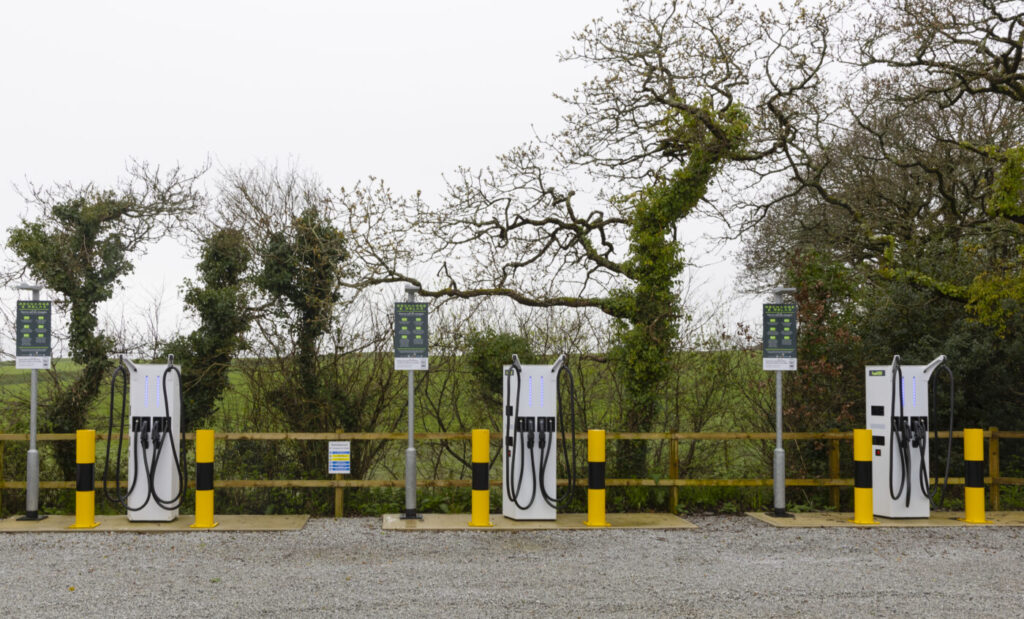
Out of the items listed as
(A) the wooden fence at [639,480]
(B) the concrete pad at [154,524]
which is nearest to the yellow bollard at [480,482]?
(A) the wooden fence at [639,480]

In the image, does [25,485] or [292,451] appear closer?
[25,485]

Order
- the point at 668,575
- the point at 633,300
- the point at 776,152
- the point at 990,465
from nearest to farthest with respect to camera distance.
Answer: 1. the point at 668,575
2. the point at 990,465
3. the point at 633,300
4. the point at 776,152

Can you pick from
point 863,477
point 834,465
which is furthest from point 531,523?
point 834,465

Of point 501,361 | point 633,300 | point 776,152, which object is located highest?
point 776,152

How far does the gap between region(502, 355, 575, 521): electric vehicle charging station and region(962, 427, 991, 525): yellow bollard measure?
4.62 meters

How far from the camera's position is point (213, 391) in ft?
38.3

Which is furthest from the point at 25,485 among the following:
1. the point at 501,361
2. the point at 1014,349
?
the point at 1014,349

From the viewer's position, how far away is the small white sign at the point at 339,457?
10195mm

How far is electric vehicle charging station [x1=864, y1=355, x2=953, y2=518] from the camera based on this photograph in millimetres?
10133

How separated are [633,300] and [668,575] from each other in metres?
4.97

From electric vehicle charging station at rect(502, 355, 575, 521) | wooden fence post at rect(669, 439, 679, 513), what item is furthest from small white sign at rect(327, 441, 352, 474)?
wooden fence post at rect(669, 439, 679, 513)

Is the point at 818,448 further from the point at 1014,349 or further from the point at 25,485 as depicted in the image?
the point at 25,485

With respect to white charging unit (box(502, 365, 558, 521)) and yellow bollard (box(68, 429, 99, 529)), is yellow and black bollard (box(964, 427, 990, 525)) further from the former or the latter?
yellow bollard (box(68, 429, 99, 529))

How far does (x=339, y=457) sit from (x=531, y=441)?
2.28m
